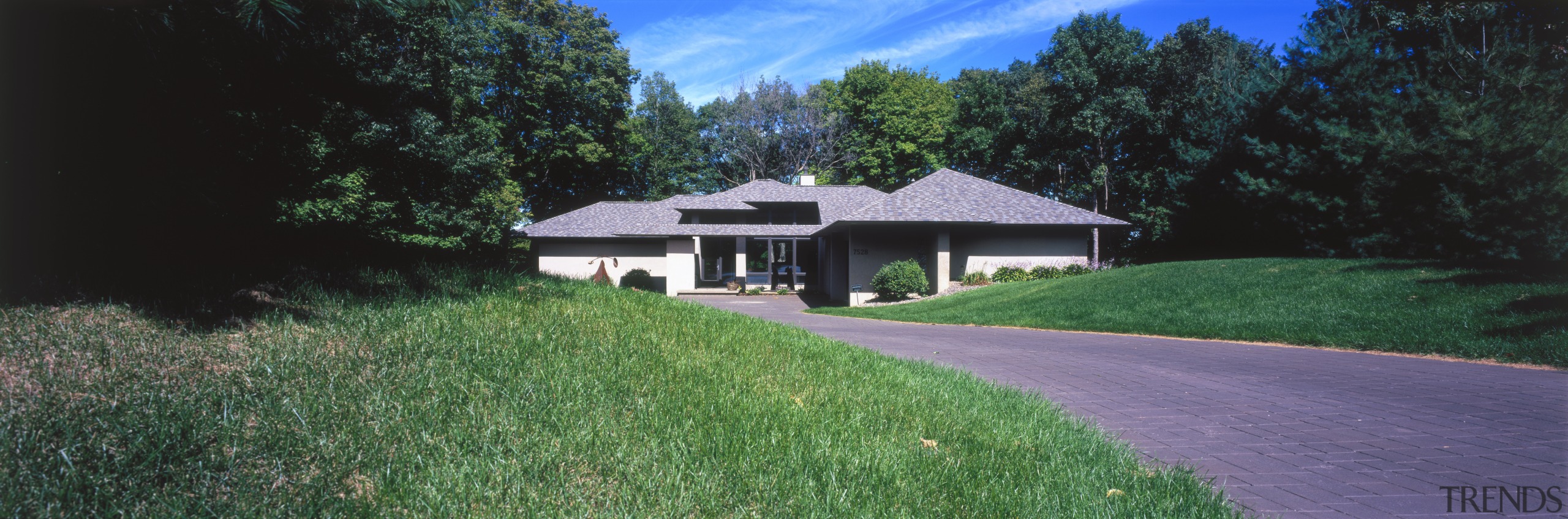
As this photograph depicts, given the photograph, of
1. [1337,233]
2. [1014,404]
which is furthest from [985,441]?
[1337,233]

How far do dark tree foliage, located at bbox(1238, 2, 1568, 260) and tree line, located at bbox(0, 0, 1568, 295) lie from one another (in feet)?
0.28

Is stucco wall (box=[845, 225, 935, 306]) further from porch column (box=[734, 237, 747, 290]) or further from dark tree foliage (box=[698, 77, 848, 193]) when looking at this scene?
dark tree foliage (box=[698, 77, 848, 193])

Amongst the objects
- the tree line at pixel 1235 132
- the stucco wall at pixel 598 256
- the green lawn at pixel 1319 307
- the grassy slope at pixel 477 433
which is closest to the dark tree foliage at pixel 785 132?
the tree line at pixel 1235 132

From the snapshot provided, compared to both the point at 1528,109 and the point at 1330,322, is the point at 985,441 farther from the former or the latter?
the point at 1528,109

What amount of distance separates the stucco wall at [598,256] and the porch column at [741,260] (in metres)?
3.95

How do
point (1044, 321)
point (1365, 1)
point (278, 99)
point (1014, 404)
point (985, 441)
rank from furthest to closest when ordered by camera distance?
point (1365, 1) → point (1044, 321) → point (278, 99) → point (1014, 404) → point (985, 441)

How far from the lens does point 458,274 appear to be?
22.9 ft

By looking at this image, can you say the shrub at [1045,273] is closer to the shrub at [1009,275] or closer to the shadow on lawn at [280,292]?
the shrub at [1009,275]

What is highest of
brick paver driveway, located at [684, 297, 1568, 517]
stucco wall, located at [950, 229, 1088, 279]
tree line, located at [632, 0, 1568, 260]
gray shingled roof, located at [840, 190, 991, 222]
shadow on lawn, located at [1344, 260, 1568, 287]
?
tree line, located at [632, 0, 1568, 260]

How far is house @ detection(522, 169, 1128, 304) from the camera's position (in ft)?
76.8

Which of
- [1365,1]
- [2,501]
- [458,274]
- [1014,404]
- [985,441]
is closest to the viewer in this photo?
[2,501]

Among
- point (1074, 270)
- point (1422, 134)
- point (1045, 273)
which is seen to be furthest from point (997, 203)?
point (1422, 134)

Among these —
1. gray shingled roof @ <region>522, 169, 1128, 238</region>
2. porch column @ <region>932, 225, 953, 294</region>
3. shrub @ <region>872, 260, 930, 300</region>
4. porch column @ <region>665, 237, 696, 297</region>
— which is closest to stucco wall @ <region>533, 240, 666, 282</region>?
gray shingled roof @ <region>522, 169, 1128, 238</region>

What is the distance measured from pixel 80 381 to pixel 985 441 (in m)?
4.84
